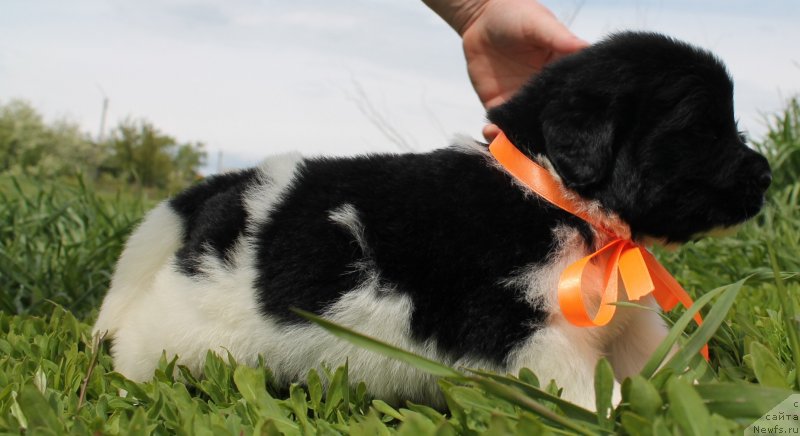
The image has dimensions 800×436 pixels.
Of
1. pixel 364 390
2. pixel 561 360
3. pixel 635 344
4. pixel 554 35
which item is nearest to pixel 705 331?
pixel 561 360

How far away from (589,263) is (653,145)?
382 millimetres

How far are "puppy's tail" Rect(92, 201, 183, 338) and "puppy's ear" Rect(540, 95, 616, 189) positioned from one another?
56.1 inches

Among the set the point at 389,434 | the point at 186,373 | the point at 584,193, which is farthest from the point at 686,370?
the point at 186,373

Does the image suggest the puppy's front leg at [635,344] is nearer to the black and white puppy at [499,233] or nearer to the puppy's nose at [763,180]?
the black and white puppy at [499,233]

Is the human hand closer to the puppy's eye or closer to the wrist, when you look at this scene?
the wrist

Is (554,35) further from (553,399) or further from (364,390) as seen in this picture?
(553,399)

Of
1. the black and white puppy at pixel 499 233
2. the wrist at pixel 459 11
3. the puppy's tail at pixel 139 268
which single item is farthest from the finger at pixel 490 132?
the wrist at pixel 459 11

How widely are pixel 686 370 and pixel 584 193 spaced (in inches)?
21.6

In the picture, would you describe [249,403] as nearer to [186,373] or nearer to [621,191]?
[186,373]

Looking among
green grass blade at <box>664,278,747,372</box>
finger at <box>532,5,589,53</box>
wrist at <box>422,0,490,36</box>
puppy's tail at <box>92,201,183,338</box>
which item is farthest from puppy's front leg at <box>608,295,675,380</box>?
wrist at <box>422,0,490,36</box>

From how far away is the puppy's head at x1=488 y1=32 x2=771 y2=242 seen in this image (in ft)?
6.57

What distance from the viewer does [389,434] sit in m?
1.67

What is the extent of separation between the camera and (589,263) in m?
2.04

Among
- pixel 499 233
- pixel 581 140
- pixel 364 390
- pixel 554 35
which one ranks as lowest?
pixel 364 390
